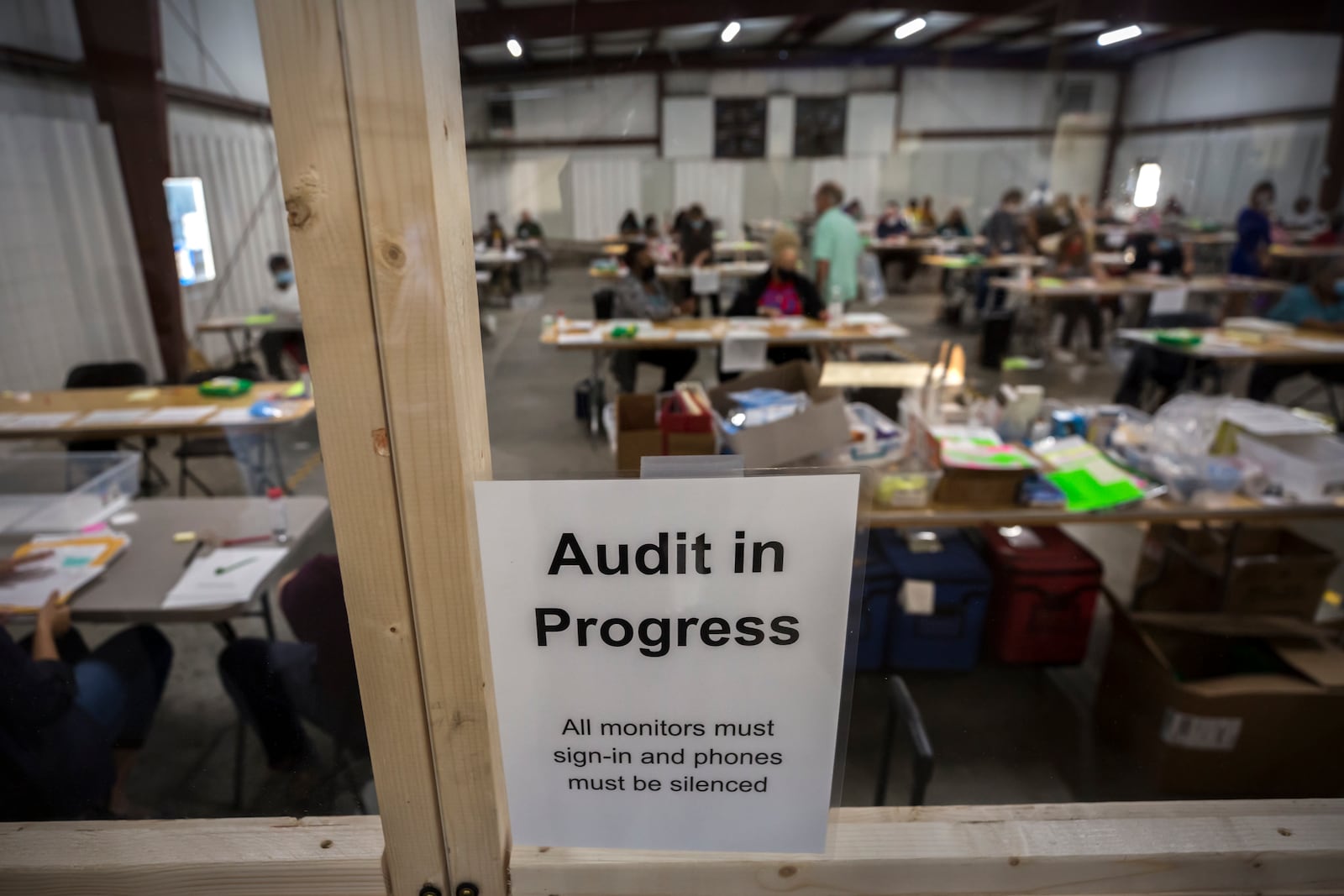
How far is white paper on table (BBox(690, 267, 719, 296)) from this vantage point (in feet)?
21.9

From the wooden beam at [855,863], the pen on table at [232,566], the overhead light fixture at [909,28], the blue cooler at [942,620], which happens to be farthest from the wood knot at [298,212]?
the overhead light fixture at [909,28]

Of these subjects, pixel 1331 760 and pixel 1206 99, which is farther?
pixel 1206 99

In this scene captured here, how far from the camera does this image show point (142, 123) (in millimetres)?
5082

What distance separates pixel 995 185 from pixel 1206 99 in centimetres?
337

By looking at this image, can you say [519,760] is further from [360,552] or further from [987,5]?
[987,5]

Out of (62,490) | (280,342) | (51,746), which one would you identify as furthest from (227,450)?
(51,746)

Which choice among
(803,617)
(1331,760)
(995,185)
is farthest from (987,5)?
(995,185)

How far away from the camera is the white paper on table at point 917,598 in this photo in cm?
250

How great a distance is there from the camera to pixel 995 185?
445 inches

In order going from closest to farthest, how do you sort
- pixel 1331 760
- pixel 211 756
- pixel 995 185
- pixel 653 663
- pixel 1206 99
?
pixel 653 663, pixel 1331 760, pixel 211 756, pixel 1206 99, pixel 995 185

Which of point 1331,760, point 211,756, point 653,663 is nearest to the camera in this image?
point 653,663

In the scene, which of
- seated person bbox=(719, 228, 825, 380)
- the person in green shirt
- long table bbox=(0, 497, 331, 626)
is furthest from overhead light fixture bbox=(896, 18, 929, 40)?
long table bbox=(0, 497, 331, 626)

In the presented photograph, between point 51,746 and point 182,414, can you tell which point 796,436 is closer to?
point 51,746

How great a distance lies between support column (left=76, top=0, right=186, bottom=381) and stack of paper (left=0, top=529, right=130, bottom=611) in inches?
115
